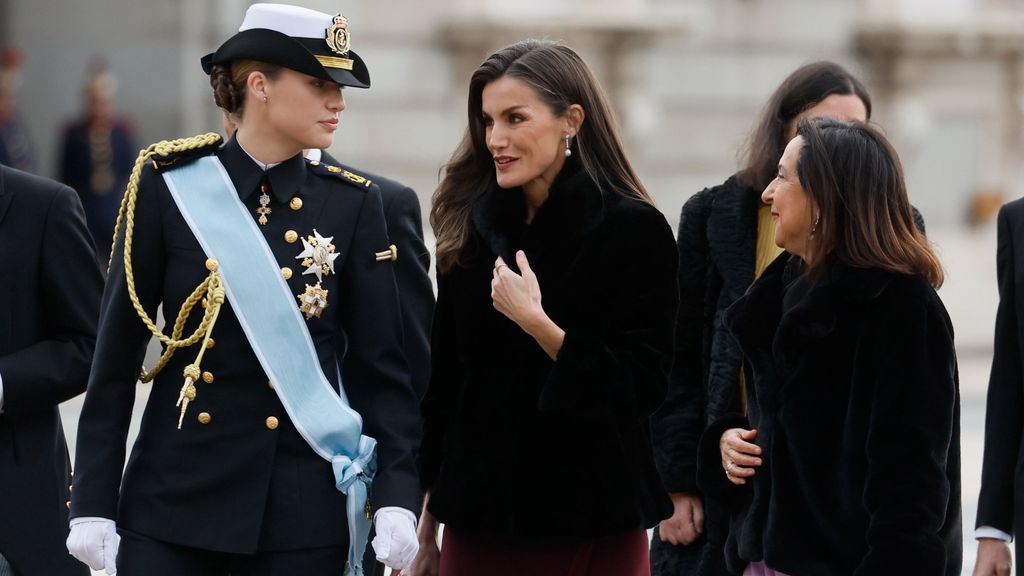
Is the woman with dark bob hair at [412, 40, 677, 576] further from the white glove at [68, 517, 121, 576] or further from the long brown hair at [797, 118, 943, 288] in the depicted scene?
the white glove at [68, 517, 121, 576]

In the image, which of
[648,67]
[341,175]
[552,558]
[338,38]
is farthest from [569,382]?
[648,67]

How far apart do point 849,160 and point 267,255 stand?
1219mm

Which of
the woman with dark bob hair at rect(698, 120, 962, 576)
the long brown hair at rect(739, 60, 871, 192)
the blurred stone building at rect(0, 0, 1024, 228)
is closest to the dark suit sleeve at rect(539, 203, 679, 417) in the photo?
the woman with dark bob hair at rect(698, 120, 962, 576)

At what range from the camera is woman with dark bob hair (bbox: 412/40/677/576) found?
4078mm

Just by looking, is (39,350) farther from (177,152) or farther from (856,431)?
(856,431)

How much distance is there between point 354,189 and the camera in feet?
13.9

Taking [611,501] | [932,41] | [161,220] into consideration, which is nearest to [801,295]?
[611,501]

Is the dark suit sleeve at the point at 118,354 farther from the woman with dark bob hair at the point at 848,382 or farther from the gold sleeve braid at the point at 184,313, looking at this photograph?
the woman with dark bob hair at the point at 848,382

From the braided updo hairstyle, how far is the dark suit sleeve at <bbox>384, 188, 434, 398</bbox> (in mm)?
907

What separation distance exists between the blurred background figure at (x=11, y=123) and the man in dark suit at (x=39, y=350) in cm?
977

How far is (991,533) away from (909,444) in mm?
711

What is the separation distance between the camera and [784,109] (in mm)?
5188

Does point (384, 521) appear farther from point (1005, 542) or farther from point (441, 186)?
point (1005, 542)

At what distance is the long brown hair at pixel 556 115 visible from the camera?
4219 mm
